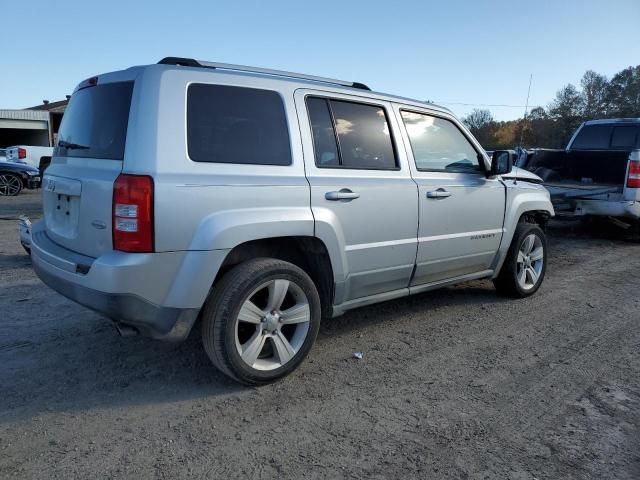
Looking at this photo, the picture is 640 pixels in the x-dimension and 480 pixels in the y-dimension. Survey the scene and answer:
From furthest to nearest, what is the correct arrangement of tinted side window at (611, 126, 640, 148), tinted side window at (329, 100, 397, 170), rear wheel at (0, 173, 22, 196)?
rear wheel at (0, 173, 22, 196) → tinted side window at (611, 126, 640, 148) → tinted side window at (329, 100, 397, 170)

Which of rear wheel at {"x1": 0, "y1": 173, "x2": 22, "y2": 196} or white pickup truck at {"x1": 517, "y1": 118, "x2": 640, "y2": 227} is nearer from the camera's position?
white pickup truck at {"x1": 517, "y1": 118, "x2": 640, "y2": 227}

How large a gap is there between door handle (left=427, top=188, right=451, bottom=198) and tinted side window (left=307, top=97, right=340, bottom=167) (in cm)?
93

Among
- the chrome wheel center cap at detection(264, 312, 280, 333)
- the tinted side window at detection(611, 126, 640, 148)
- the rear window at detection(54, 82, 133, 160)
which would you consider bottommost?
the chrome wheel center cap at detection(264, 312, 280, 333)

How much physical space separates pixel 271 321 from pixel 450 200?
193 centimetres

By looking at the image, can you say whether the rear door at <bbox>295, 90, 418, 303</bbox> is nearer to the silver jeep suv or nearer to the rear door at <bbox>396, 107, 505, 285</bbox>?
the silver jeep suv

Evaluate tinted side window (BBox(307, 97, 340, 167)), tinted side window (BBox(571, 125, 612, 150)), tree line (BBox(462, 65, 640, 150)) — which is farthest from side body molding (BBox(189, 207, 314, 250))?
tree line (BBox(462, 65, 640, 150))

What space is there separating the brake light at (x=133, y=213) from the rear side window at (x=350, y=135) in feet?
4.02

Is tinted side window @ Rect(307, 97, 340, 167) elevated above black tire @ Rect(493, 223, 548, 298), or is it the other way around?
tinted side window @ Rect(307, 97, 340, 167)

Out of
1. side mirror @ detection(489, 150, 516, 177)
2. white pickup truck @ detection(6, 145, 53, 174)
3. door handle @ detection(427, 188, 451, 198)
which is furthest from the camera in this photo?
white pickup truck @ detection(6, 145, 53, 174)

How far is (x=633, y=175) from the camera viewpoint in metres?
7.81

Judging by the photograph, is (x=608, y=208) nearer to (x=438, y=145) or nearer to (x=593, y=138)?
(x=593, y=138)

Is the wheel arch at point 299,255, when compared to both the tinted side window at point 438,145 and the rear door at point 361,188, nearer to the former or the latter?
the rear door at point 361,188

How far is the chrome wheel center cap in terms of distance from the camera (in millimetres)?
3264

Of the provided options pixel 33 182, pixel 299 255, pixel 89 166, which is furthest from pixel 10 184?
pixel 299 255
